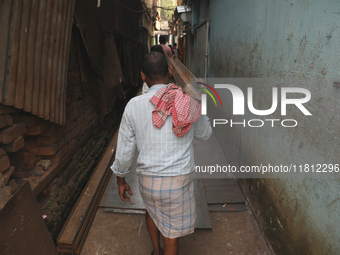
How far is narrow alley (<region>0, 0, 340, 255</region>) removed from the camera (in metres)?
1.72

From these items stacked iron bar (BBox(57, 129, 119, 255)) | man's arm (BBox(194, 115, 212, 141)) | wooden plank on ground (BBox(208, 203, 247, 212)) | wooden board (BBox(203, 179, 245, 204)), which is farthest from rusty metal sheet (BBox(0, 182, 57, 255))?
wooden board (BBox(203, 179, 245, 204))

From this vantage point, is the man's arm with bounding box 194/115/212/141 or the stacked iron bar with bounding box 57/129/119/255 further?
the stacked iron bar with bounding box 57/129/119/255

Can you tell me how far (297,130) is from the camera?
1967mm

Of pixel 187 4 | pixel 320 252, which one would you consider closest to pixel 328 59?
pixel 320 252

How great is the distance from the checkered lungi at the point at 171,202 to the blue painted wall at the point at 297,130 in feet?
2.74

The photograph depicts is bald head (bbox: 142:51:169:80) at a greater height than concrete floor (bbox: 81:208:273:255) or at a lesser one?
greater

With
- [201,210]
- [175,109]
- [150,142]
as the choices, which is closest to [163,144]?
[150,142]

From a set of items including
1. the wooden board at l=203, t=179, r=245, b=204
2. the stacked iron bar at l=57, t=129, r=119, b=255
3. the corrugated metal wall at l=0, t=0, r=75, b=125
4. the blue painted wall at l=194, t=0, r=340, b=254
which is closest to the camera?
the blue painted wall at l=194, t=0, r=340, b=254

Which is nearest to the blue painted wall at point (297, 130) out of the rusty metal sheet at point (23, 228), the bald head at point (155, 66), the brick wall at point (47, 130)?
the bald head at point (155, 66)

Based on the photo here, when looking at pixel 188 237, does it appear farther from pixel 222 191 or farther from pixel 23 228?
pixel 23 228

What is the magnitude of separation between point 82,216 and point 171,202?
4.37 feet

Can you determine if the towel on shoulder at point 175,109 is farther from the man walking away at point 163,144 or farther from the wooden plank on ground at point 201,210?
the wooden plank on ground at point 201,210

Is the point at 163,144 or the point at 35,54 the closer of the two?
the point at 163,144

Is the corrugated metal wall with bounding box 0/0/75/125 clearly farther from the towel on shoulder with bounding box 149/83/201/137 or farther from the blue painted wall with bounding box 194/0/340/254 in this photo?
the blue painted wall with bounding box 194/0/340/254
